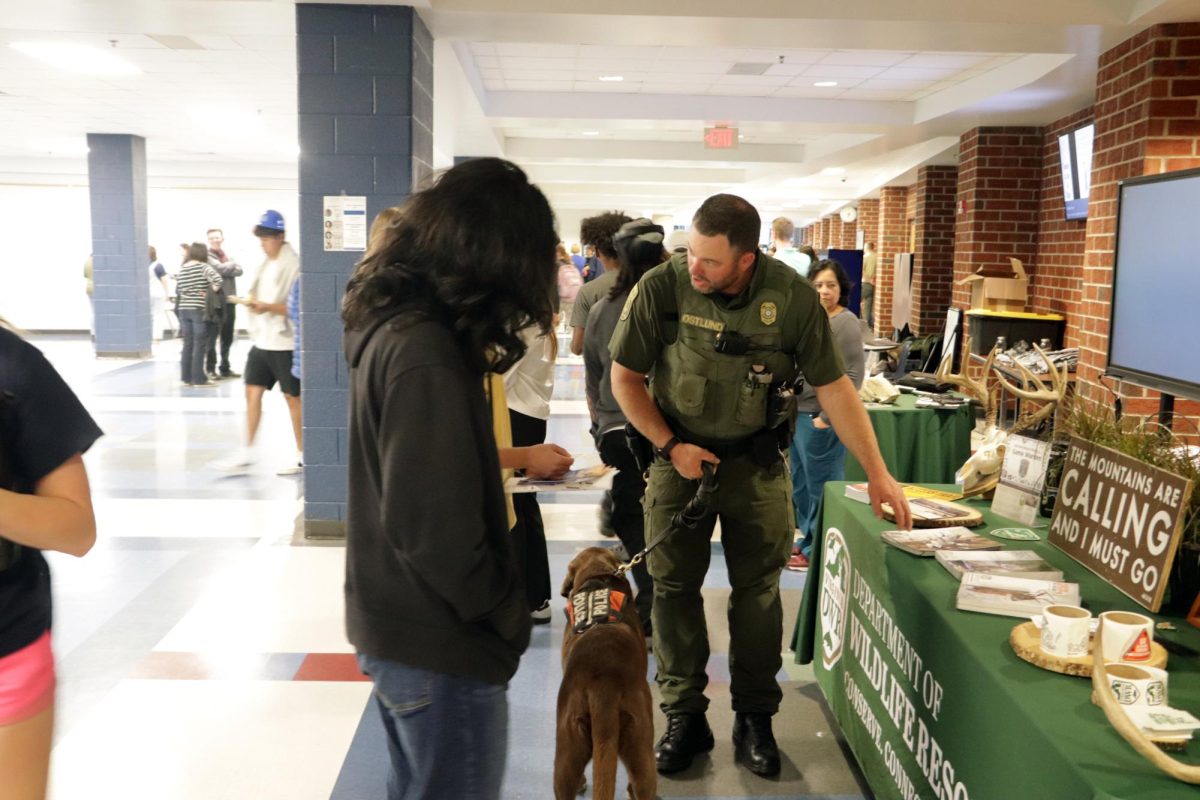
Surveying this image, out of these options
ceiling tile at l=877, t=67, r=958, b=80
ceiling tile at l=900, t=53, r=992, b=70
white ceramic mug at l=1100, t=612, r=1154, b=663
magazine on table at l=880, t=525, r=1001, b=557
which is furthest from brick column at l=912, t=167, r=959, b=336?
white ceramic mug at l=1100, t=612, r=1154, b=663

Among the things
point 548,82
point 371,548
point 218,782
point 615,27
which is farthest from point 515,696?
point 548,82

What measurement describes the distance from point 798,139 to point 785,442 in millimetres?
10670

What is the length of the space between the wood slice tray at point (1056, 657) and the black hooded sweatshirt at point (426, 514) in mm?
902

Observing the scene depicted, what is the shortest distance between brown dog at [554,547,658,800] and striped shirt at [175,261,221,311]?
8.58 m

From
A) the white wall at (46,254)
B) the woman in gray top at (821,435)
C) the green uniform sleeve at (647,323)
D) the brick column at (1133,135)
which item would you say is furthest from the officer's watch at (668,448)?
the white wall at (46,254)

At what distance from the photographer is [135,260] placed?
1203 cm

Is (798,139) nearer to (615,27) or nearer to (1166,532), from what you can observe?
(615,27)

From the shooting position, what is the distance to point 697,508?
262 centimetres

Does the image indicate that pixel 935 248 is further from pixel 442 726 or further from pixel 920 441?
pixel 442 726

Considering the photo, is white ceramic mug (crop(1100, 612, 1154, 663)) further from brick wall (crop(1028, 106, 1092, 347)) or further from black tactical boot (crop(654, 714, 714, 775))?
brick wall (crop(1028, 106, 1092, 347))

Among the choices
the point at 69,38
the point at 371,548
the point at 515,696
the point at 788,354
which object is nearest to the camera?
the point at 371,548

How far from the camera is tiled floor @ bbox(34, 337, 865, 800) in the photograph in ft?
8.76

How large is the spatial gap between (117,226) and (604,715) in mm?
11875

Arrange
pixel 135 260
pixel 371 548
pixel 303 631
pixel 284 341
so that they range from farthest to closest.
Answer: pixel 135 260
pixel 284 341
pixel 303 631
pixel 371 548
